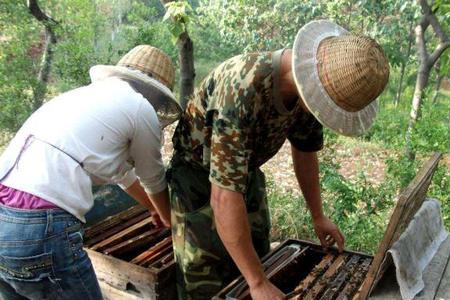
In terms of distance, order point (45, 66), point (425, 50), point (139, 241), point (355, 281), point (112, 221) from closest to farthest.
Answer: point (355, 281) → point (139, 241) → point (112, 221) → point (425, 50) → point (45, 66)

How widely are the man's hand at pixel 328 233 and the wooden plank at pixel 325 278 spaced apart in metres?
0.09

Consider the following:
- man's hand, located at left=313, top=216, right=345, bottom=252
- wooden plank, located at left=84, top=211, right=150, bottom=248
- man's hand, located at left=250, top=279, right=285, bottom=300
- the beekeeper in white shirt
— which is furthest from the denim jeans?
man's hand, located at left=313, top=216, right=345, bottom=252

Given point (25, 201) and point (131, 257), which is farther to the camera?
point (131, 257)

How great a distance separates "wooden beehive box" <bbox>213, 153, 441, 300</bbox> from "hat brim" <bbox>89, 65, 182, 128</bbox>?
92cm

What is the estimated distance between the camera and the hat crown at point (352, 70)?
5.00 ft

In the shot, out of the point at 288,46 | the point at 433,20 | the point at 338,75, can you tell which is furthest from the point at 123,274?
the point at 433,20

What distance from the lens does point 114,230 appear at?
2.80 m

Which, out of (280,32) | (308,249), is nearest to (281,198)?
(308,249)

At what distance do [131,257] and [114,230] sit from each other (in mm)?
271

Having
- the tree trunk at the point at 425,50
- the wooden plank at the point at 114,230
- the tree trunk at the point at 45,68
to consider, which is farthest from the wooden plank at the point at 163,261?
the tree trunk at the point at 45,68

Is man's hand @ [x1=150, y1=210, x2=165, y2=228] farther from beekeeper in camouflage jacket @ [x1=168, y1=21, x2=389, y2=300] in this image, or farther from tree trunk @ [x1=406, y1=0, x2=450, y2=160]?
tree trunk @ [x1=406, y1=0, x2=450, y2=160]

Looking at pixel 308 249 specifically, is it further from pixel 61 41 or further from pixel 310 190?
pixel 61 41

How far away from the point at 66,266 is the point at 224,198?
693mm

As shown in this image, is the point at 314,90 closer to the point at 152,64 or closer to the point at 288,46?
the point at 152,64
